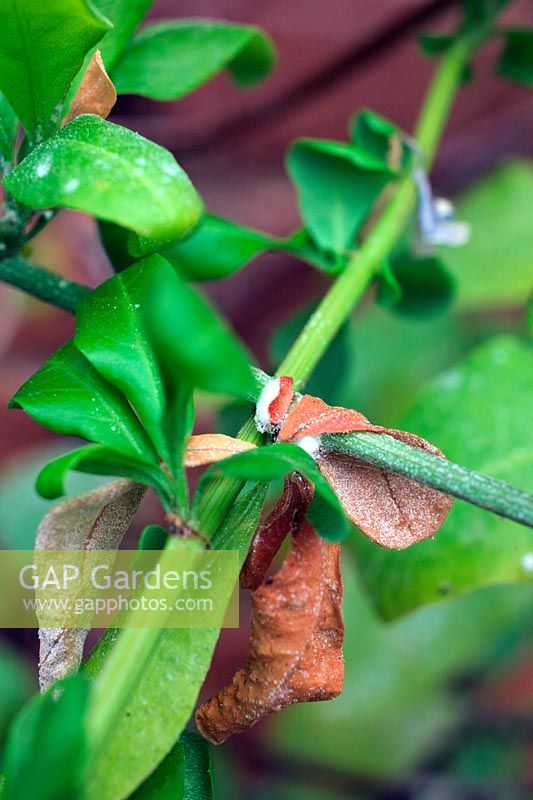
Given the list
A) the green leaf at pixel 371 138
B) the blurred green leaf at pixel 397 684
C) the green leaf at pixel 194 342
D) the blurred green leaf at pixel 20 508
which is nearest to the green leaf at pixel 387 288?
the green leaf at pixel 371 138

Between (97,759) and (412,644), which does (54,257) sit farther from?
(97,759)

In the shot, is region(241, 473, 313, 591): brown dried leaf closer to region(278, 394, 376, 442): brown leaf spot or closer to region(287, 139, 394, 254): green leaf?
region(278, 394, 376, 442): brown leaf spot

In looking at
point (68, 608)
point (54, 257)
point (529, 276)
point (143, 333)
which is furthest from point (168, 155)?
point (54, 257)

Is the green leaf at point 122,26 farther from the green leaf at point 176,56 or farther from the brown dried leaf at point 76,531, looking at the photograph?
the brown dried leaf at point 76,531

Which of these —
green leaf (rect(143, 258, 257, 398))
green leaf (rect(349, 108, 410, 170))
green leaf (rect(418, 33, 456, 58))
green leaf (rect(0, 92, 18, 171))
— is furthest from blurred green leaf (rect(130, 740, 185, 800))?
green leaf (rect(418, 33, 456, 58))

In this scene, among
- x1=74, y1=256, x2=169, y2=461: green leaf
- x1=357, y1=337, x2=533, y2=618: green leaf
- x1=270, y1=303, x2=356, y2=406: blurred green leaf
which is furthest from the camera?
x1=270, y1=303, x2=356, y2=406: blurred green leaf

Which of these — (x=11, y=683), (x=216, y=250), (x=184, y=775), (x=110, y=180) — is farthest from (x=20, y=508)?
(x=110, y=180)
